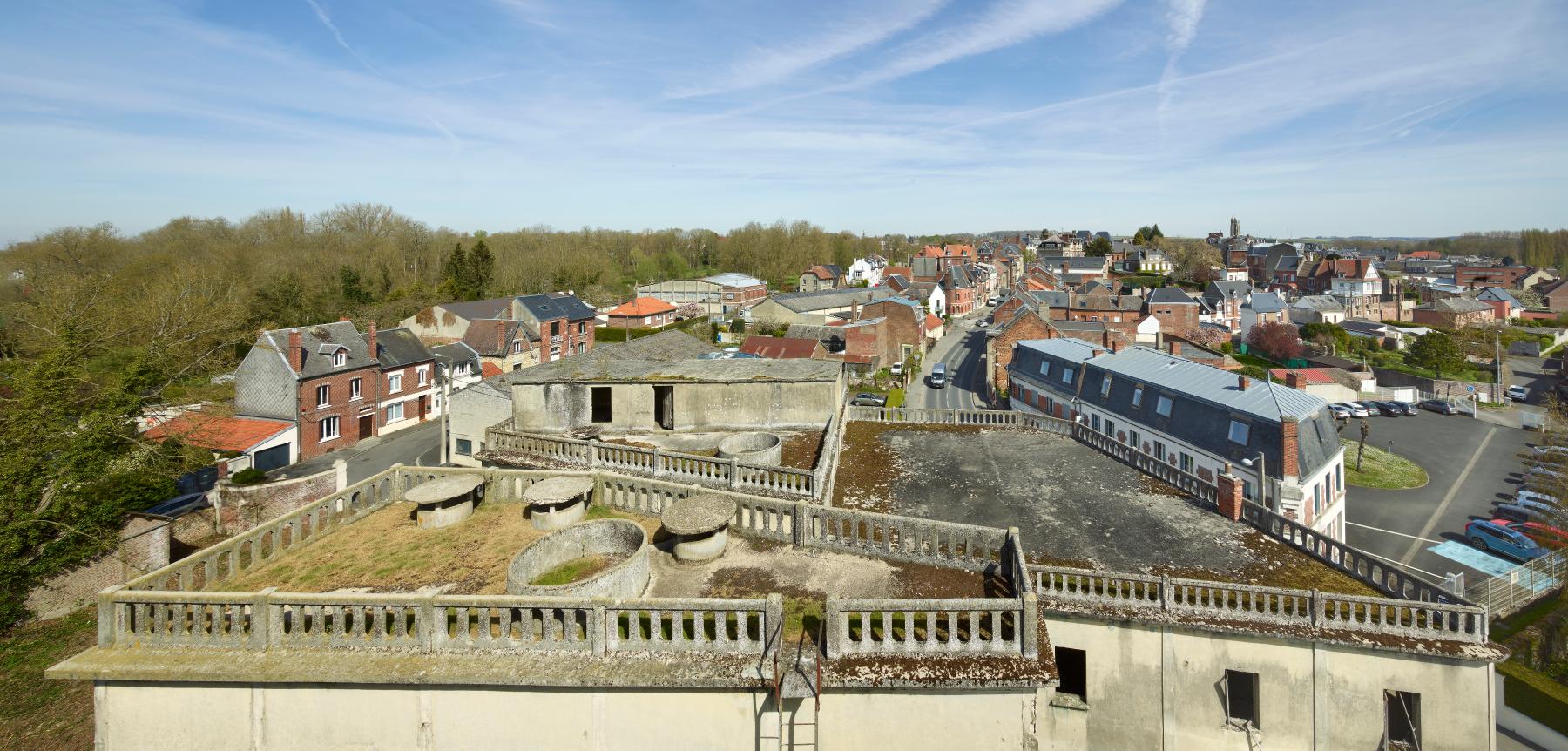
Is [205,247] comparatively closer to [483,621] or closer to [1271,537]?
[483,621]

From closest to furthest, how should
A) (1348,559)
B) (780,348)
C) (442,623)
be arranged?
1. (442,623)
2. (1348,559)
3. (780,348)

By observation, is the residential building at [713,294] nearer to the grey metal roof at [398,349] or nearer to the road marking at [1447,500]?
the grey metal roof at [398,349]

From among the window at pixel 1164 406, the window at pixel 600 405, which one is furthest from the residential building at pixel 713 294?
the window at pixel 600 405

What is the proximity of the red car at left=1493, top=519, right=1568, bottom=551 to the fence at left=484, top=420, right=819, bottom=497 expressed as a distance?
28.3 metres

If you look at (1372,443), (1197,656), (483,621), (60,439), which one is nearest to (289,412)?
(60,439)

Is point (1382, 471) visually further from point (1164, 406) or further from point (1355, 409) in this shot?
point (1164, 406)

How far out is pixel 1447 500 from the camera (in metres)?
34.5

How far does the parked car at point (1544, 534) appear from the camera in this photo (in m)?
24.4

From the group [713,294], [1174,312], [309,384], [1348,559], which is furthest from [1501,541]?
[713,294]

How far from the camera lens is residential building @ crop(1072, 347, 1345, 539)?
22688 mm

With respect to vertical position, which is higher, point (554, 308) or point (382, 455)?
point (554, 308)

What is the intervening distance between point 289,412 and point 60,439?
2042 centimetres

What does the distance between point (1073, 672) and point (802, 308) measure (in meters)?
67.8

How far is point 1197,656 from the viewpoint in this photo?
12.8 meters
